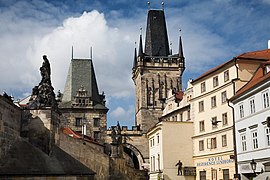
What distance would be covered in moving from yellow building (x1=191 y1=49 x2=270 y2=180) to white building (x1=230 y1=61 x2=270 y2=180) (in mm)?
2620

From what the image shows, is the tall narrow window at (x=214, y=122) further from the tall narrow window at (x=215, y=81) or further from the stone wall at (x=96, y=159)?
the stone wall at (x=96, y=159)

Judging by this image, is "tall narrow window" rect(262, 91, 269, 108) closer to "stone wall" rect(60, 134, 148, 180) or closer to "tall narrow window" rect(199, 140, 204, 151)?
"stone wall" rect(60, 134, 148, 180)

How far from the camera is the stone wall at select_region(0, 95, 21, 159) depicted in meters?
10.5

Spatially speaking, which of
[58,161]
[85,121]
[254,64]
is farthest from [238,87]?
[85,121]

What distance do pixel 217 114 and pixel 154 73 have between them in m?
29.7

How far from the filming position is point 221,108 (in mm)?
30188

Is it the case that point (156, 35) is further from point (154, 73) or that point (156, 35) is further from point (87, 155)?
point (87, 155)

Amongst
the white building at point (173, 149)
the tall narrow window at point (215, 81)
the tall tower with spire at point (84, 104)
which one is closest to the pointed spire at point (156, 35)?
the tall tower with spire at point (84, 104)

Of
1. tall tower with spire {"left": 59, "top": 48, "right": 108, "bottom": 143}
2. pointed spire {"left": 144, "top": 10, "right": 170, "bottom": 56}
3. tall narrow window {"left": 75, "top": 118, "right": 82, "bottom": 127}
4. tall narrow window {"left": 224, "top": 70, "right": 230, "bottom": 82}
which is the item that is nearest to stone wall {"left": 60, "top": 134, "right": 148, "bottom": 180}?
tall narrow window {"left": 224, "top": 70, "right": 230, "bottom": 82}

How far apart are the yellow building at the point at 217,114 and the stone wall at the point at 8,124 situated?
61.9ft

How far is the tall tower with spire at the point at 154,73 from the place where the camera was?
5781 centimetres

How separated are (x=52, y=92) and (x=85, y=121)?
125 feet

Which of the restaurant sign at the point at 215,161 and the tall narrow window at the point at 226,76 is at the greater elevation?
the tall narrow window at the point at 226,76

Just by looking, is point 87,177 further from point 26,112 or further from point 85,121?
point 85,121
